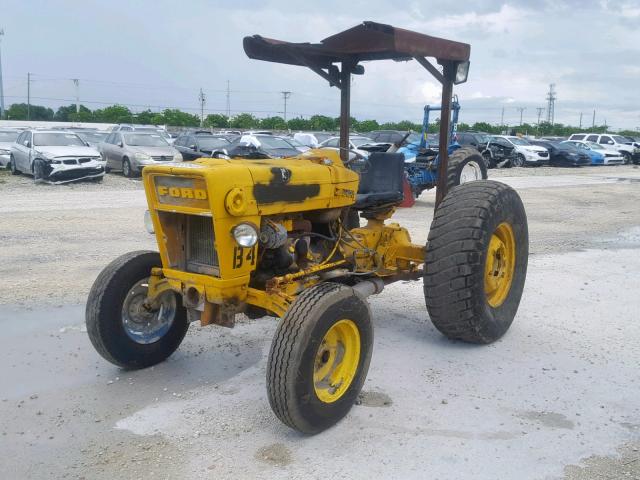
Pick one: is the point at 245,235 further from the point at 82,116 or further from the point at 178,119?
the point at 82,116

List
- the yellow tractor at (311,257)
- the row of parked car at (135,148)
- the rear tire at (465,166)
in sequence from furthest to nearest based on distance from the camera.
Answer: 1. the row of parked car at (135,148)
2. the rear tire at (465,166)
3. the yellow tractor at (311,257)

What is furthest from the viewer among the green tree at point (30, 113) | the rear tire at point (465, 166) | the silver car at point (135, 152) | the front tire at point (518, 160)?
the green tree at point (30, 113)

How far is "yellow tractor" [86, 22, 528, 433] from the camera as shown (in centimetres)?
388

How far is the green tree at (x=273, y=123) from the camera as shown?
54.8 metres

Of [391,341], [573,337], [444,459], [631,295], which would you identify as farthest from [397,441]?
[631,295]

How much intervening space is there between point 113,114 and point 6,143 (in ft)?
125

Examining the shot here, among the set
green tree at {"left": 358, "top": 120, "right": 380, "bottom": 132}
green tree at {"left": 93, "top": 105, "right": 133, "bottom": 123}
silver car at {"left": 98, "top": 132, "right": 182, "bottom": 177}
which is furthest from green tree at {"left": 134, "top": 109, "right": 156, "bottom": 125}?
silver car at {"left": 98, "top": 132, "right": 182, "bottom": 177}

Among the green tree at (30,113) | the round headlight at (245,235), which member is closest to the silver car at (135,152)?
the round headlight at (245,235)

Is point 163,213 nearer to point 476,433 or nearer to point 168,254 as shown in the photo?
point 168,254

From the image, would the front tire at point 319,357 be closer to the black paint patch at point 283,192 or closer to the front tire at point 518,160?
the black paint patch at point 283,192

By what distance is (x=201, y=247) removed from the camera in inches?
169

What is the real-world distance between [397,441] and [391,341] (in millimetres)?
1706

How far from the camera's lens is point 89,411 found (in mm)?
4129

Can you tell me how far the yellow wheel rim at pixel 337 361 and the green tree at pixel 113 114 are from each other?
2255 inches
